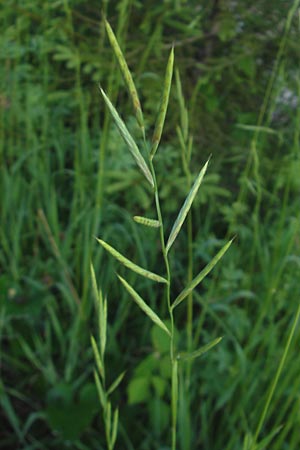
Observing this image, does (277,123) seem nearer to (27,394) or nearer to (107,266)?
(107,266)

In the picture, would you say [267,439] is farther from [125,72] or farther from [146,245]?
[146,245]

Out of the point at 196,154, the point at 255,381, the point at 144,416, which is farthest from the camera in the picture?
the point at 196,154

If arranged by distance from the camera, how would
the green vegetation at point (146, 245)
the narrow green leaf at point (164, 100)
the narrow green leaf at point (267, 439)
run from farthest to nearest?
the green vegetation at point (146, 245), the narrow green leaf at point (267, 439), the narrow green leaf at point (164, 100)

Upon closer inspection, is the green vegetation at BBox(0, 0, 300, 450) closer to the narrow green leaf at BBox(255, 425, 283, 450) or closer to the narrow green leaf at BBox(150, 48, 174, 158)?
the narrow green leaf at BBox(255, 425, 283, 450)

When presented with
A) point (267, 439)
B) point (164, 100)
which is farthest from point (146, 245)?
point (164, 100)

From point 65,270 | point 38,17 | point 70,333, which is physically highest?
point 38,17

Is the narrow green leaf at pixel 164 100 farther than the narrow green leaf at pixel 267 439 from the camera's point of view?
No

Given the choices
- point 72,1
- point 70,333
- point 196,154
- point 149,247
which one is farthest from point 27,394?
point 72,1

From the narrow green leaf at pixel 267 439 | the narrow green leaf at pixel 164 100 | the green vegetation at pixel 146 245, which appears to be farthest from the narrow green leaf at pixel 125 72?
the green vegetation at pixel 146 245

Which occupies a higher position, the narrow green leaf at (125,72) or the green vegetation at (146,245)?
the narrow green leaf at (125,72)

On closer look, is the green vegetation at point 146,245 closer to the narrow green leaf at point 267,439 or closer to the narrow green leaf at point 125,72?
the narrow green leaf at point 267,439
